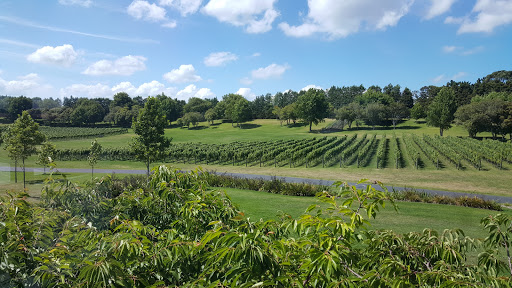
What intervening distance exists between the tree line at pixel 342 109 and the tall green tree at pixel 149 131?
1.77 metres

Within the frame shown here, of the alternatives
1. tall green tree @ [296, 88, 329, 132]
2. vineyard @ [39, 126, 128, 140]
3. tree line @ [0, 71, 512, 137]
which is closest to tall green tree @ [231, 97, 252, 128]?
tree line @ [0, 71, 512, 137]

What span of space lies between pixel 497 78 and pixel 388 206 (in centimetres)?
12702

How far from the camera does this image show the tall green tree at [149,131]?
985 inches

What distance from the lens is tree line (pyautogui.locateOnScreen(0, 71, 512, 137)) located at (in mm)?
59469

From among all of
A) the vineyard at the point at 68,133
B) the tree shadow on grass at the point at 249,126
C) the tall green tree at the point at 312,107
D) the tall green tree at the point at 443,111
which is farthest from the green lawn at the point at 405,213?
the tree shadow on grass at the point at 249,126

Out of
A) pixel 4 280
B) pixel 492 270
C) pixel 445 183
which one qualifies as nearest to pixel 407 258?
pixel 492 270

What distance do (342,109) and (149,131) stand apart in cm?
6946

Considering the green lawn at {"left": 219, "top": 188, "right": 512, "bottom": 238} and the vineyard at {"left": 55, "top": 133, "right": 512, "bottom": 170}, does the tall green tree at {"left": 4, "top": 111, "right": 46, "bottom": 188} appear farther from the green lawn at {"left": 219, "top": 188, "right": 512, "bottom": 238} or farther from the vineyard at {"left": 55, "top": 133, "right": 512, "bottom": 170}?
the vineyard at {"left": 55, "top": 133, "right": 512, "bottom": 170}

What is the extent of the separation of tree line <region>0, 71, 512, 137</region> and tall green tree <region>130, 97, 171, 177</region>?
1.77 metres

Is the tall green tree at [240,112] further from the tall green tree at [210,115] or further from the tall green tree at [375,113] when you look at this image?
the tall green tree at [375,113]

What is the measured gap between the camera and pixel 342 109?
279ft

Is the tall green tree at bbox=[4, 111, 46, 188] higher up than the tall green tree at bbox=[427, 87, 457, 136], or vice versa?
the tall green tree at bbox=[427, 87, 457, 136]

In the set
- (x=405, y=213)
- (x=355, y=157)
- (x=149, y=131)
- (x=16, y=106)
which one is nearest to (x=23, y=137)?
(x=149, y=131)

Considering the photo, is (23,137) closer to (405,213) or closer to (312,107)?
(405,213)
